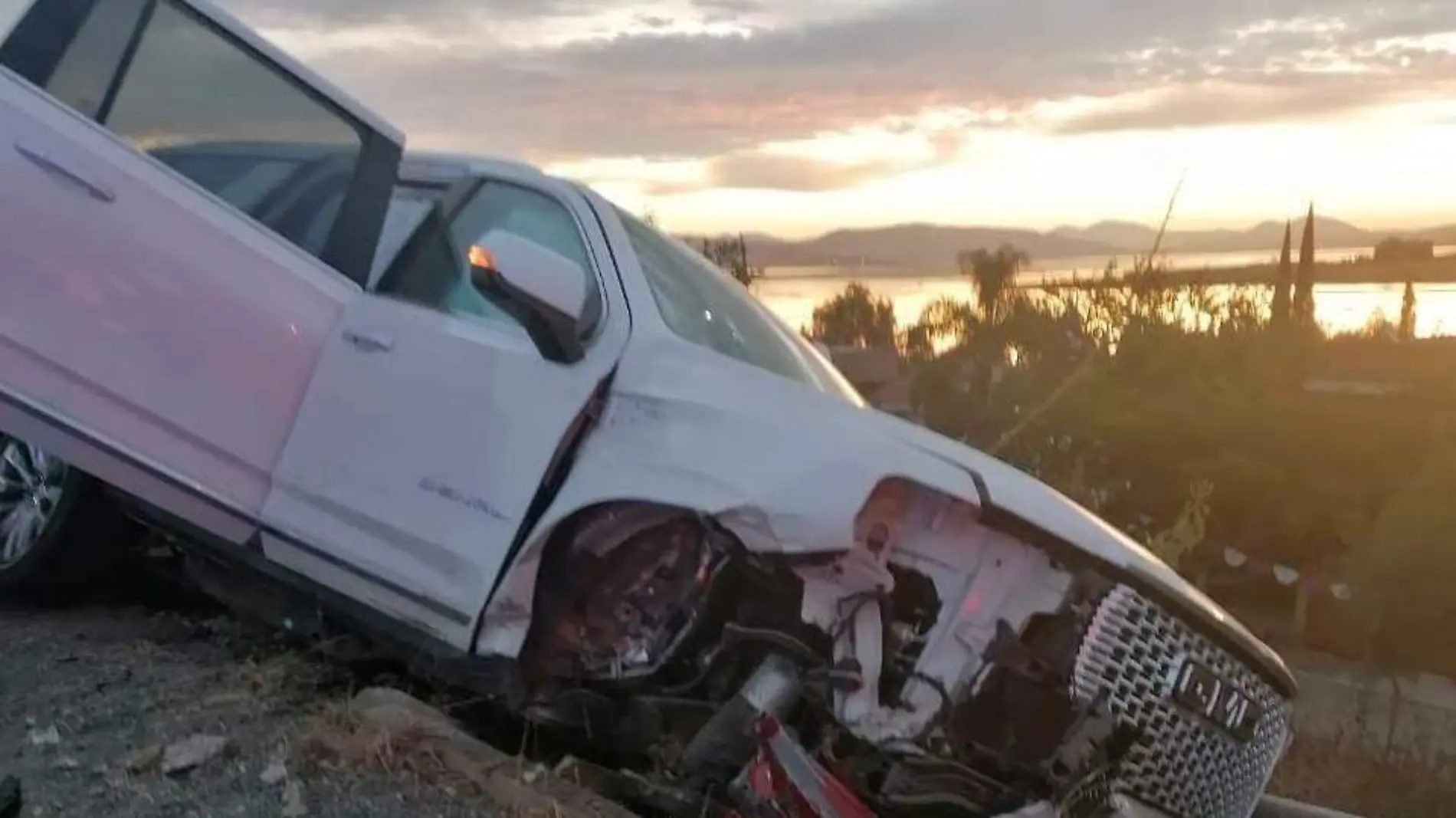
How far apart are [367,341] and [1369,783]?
18.3 feet

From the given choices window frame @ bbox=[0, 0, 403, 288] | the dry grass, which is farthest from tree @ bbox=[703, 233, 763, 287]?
window frame @ bbox=[0, 0, 403, 288]

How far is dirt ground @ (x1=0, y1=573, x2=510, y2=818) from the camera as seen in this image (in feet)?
13.5

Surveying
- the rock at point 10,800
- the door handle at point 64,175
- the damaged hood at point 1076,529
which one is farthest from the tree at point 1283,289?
the rock at point 10,800

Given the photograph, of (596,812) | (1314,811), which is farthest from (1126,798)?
(1314,811)

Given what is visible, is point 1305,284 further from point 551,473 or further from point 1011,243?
→ point 551,473

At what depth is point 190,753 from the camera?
4383 millimetres

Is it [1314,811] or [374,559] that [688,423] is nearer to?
[374,559]

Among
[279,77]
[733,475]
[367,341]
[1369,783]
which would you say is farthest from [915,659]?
[1369,783]

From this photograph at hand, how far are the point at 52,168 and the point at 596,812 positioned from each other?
95.4 inches

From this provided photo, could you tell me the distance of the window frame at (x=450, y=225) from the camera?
4625mm

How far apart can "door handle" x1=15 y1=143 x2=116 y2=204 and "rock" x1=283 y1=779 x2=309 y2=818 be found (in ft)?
5.87

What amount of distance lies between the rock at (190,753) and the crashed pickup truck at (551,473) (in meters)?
0.53

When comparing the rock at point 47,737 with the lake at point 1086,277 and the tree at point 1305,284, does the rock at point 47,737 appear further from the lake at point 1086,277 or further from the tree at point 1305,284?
the tree at point 1305,284

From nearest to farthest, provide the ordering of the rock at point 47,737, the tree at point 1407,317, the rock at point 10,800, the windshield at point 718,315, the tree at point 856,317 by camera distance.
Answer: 1. the rock at point 10,800
2. the rock at point 47,737
3. the windshield at point 718,315
4. the tree at point 1407,317
5. the tree at point 856,317
